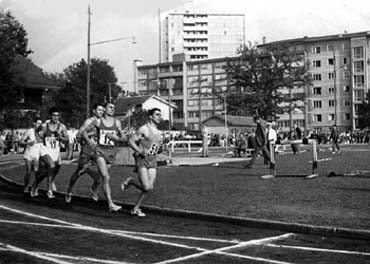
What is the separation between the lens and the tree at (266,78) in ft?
300

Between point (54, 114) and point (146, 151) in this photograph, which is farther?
point (54, 114)

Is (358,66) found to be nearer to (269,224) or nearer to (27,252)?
(269,224)

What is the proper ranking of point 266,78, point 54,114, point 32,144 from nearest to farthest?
point 54,114
point 32,144
point 266,78

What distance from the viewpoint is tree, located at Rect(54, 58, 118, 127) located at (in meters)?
104

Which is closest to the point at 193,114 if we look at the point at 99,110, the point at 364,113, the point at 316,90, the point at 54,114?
the point at 316,90

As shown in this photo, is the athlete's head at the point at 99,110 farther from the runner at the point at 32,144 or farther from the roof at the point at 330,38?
the roof at the point at 330,38

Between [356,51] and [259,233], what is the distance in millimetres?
116301

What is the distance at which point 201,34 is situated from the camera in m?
184

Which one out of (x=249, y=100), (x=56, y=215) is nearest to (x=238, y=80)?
(x=249, y=100)

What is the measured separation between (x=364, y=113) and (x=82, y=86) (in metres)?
49.1

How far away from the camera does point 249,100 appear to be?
91.4 metres

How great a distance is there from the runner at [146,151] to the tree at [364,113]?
10152 cm

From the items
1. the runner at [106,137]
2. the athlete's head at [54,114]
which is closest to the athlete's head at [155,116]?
the runner at [106,137]

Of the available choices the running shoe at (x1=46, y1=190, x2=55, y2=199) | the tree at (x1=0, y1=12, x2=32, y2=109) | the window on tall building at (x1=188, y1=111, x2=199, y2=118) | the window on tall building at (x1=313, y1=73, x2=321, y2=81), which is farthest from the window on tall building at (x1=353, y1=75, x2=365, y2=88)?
the running shoe at (x1=46, y1=190, x2=55, y2=199)
